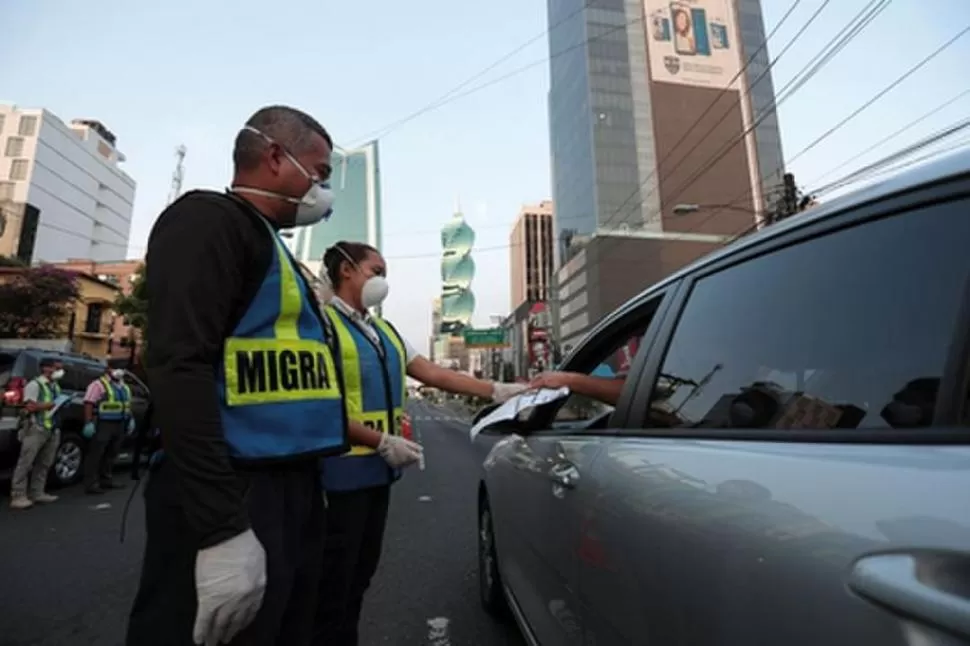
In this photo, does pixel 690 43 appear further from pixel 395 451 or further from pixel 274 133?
pixel 274 133

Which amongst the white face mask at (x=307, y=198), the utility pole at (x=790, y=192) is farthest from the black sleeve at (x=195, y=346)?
the utility pole at (x=790, y=192)

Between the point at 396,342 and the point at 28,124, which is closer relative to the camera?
the point at 396,342

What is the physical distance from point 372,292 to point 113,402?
632 cm

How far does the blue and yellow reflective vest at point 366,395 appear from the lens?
7.07 feet

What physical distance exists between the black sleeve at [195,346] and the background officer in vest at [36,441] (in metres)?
6.53

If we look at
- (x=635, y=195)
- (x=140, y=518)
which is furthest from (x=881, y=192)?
(x=635, y=195)

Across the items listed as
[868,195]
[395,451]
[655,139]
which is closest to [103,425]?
[395,451]

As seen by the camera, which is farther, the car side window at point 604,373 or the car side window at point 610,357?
the car side window at point 604,373

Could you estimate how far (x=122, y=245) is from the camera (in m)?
88.5

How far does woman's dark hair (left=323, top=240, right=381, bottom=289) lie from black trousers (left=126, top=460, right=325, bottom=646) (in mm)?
1378

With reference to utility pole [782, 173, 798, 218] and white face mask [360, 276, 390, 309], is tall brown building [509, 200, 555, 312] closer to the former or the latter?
utility pole [782, 173, 798, 218]

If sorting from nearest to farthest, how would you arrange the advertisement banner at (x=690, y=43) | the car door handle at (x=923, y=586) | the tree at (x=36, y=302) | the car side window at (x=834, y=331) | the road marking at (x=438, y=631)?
the car door handle at (x=923, y=586) → the car side window at (x=834, y=331) → the road marking at (x=438, y=631) → the tree at (x=36, y=302) → the advertisement banner at (x=690, y=43)

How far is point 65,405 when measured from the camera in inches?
277

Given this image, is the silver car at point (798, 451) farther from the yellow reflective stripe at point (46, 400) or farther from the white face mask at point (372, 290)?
the yellow reflective stripe at point (46, 400)
